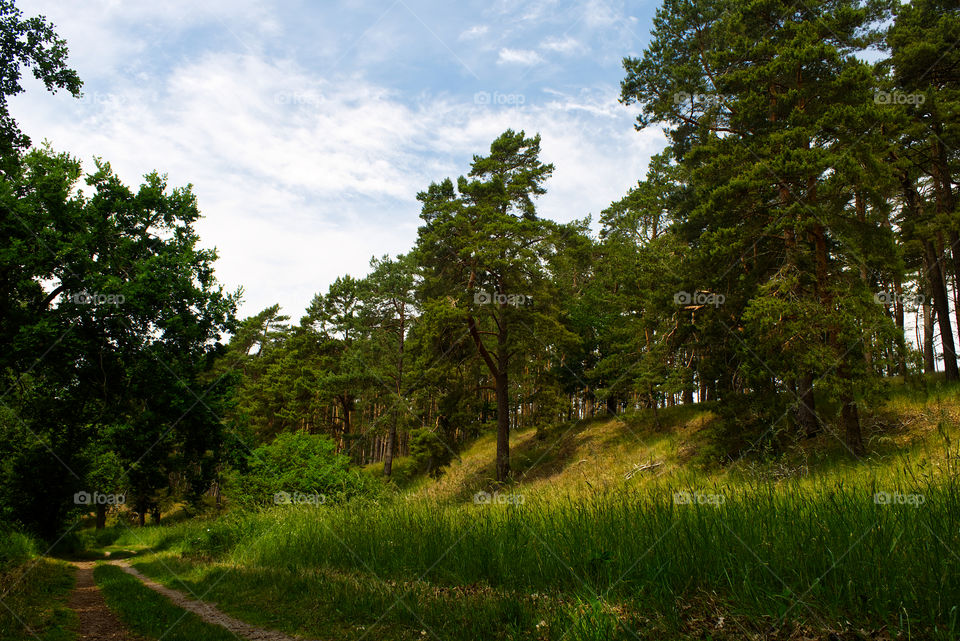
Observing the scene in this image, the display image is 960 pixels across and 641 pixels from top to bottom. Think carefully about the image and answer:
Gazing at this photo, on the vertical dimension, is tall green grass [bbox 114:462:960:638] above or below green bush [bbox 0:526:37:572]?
above

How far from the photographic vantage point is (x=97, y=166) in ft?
67.6

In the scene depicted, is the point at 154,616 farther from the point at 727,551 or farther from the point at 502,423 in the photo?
the point at 502,423

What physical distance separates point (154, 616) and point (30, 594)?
4812mm

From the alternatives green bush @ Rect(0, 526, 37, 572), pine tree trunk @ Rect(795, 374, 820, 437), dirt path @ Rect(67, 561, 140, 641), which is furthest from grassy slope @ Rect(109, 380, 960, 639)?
pine tree trunk @ Rect(795, 374, 820, 437)

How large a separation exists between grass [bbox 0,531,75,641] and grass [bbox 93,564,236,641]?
0.75 meters

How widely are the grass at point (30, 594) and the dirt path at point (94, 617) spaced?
0.16 metres

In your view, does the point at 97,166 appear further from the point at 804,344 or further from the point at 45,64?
the point at 804,344

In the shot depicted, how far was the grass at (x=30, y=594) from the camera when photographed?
21.1 feet

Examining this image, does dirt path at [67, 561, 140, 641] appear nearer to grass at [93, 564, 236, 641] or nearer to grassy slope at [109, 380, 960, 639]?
grass at [93, 564, 236, 641]

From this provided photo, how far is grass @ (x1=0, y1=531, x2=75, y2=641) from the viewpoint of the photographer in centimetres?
643

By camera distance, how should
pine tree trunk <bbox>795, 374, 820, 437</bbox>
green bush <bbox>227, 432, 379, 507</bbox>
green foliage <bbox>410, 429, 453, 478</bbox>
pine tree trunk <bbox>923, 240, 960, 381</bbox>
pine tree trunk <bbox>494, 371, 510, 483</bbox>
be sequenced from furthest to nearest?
green foliage <bbox>410, 429, 453, 478</bbox> < pine tree trunk <bbox>494, 371, 510, 483</bbox> < pine tree trunk <bbox>923, 240, 960, 381</bbox> < green bush <bbox>227, 432, 379, 507</bbox> < pine tree trunk <bbox>795, 374, 820, 437</bbox>

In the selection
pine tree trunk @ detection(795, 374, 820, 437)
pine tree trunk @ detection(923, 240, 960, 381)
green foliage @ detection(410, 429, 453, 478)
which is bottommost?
green foliage @ detection(410, 429, 453, 478)

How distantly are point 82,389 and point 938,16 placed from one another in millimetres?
37340

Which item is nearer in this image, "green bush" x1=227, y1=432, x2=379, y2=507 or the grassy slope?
the grassy slope
